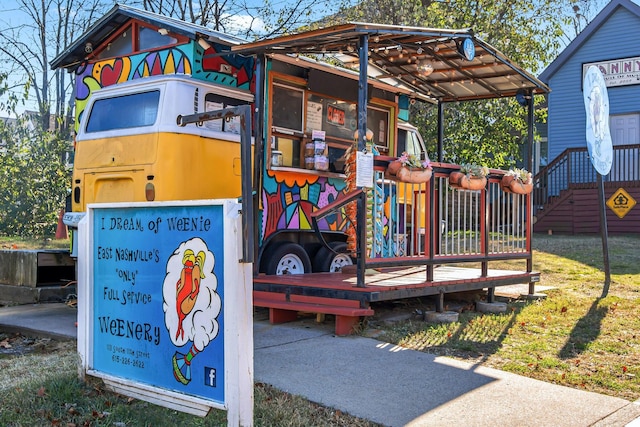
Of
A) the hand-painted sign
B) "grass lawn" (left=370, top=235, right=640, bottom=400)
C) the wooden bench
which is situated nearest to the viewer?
"grass lawn" (left=370, top=235, right=640, bottom=400)

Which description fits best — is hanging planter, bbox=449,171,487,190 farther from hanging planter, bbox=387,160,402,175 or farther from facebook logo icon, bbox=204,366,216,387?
facebook logo icon, bbox=204,366,216,387

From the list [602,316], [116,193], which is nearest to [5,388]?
[116,193]

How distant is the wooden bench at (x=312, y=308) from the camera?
6743mm

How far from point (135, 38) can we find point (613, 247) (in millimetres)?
10809

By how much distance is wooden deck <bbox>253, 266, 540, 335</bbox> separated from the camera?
22.3 ft

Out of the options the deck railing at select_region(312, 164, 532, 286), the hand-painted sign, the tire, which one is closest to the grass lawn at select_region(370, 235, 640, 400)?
the deck railing at select_region(312, 164, 532, 286)

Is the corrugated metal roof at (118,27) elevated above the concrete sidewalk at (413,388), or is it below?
above

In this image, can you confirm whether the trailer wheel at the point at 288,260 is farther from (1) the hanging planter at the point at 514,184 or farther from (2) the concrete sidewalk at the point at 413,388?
(1) the hanging planter at the point at 514,184

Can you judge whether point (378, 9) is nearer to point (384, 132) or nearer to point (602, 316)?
point (384, 132)

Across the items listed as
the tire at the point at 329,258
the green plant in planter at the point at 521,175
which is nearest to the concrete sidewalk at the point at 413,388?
the tire at the point at 329,258

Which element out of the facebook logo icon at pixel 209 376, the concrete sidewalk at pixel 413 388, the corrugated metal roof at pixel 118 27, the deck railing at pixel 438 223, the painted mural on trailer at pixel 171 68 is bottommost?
the concrete sidewalk at pixel 413 388

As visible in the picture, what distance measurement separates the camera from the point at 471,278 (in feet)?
27.6

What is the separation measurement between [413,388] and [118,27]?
638 centimetres

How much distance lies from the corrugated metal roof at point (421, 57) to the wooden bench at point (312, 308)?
2668 mm
